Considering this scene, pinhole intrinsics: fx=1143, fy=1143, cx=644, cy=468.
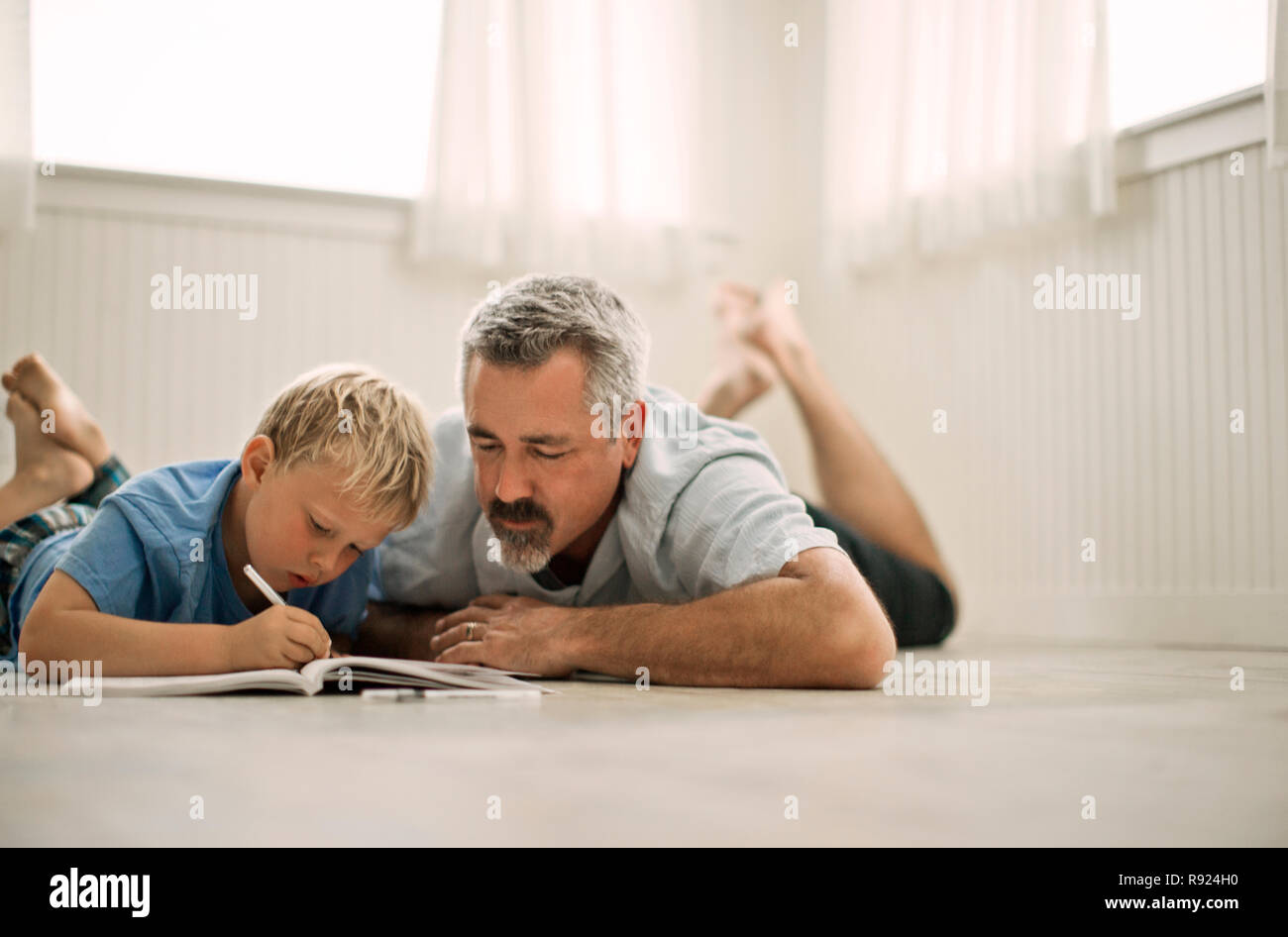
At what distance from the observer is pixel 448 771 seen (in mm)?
686

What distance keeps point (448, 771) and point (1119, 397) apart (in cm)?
202

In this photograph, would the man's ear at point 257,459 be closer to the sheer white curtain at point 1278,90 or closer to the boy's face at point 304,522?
the boy's face at point 304,522

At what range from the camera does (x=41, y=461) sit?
1.73 m

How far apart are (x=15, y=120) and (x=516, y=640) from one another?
1.85 m

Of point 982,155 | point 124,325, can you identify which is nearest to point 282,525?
point 124,325

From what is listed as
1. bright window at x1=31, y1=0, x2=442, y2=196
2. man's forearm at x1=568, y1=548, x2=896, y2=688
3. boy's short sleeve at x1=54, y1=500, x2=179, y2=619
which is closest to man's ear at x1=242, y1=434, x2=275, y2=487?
boy's short sleeve at x1=54, y1=500, x2=179, y2=619

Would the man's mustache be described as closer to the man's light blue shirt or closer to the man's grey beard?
the man's grey beard

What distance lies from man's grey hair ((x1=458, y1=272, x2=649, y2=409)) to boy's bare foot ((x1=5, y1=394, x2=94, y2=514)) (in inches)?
28.3

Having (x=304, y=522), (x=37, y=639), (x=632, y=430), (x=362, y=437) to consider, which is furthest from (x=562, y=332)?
(x=37, y=639)

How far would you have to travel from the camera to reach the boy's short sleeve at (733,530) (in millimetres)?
1234

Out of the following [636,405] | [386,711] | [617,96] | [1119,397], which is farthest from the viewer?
[617,96]

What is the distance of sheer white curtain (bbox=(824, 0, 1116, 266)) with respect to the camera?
7.98 feet
